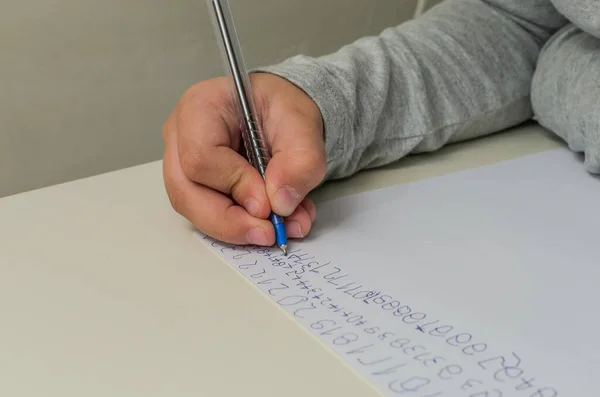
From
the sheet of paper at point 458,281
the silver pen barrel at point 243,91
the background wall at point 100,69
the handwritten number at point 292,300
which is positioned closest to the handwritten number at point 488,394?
the sheet of paper at point 458,281

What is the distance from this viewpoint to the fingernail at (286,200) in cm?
40

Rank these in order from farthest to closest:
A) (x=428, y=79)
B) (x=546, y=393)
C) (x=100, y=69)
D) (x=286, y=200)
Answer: (x=100, y=69) < (x=428, y=79) < (x=286, y=200) < (x=546, y=393)

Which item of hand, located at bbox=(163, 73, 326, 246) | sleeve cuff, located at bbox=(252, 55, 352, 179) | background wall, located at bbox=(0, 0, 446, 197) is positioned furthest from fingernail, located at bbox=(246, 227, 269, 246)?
background wall, located at bbox=(0, 0, 446, 197)

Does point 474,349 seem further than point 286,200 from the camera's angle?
No

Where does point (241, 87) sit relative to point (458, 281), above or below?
above

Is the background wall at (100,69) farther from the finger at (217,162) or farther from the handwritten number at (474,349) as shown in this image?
the handwritten number at (474,349)

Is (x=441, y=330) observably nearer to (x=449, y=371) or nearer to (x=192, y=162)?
(x=449, y=371)

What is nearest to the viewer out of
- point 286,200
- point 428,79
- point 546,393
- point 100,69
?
point 546,393

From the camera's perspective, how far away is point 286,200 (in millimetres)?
403

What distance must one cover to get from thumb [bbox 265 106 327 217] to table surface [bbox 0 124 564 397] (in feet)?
0.18

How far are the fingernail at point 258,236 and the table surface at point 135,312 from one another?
1.0 inches

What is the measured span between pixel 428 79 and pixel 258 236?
24 cm

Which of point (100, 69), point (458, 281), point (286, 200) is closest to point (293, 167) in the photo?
point (286, 200)

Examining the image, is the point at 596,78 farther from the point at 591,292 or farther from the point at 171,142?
the point at 171,142
